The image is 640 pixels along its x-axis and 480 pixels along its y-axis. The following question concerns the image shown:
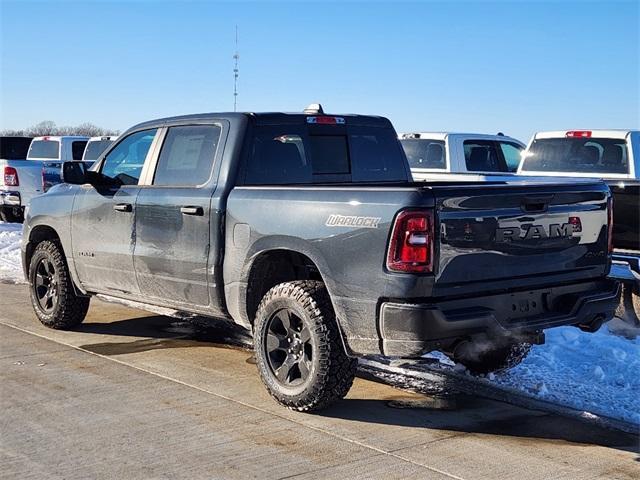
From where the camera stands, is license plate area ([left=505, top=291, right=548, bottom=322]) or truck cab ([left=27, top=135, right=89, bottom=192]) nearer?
license plate area ([left=505, top=291, right=548, bottom=322])

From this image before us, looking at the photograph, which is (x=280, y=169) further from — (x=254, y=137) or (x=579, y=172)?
(x=579, y=172)

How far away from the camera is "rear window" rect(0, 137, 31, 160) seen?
23.4 meters

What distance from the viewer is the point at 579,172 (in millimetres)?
A: 10992

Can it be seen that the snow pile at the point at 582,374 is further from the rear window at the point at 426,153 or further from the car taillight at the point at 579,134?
the rear window at the point at 426,153

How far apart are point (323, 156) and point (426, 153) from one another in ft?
22.9

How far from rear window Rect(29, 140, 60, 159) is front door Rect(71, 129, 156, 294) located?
44.4ft

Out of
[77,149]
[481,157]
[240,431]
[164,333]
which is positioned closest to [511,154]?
[481,157]

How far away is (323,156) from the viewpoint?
262 inches

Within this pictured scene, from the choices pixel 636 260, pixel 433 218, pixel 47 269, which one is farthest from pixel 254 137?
pixel 636 260

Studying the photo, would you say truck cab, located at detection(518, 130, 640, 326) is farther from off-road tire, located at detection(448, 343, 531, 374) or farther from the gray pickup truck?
the gray pickup truck

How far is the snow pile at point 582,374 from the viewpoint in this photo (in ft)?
18.7

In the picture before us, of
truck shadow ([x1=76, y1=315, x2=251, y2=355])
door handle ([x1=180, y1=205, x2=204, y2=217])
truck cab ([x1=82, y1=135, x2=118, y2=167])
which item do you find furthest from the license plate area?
truck cab ([x1=82, y1=135, x2=118, y2=167])

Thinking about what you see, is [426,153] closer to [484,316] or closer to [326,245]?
[326,245]

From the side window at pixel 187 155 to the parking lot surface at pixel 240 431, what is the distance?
147 centimetres
